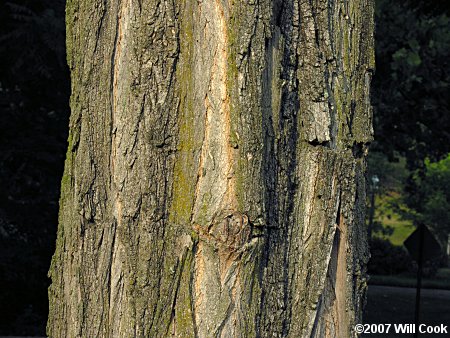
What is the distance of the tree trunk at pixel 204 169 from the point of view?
3.10m

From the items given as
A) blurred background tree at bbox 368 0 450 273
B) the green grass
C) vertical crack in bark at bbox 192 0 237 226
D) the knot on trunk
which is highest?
blurred background tree at bbox 368 0 450 273

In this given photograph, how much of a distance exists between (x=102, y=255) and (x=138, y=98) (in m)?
0.63

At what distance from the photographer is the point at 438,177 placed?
33125 millimetres

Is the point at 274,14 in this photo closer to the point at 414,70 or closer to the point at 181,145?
the point at 181,145

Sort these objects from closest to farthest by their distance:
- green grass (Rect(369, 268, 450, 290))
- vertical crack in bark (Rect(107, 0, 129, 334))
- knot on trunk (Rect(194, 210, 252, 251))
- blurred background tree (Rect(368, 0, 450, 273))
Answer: knot on trunk (Rect(194, 210, 252, 251)) → vertical crack in bark (Rect(107, 0, 129, 334)) → blurred background tree (Rect(368, 0, 450, 273)) → green grass (Rect(369, 268, 450, 290))

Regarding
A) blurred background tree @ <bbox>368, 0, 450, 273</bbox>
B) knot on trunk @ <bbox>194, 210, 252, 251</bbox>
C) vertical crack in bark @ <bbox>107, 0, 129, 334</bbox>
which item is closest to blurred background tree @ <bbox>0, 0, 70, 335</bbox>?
blurred background tree @ <bbox>368, 0, 450, 273</bbox>

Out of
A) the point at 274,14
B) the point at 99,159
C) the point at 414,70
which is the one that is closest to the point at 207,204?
the point at 99,159

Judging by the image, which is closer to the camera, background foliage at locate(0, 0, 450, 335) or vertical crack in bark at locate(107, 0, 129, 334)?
vertical crack in bark at locate(107, 0, 129, 334)

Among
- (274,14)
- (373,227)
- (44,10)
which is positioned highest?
(44,10)

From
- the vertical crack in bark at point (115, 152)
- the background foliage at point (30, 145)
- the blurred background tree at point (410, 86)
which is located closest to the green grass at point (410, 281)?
the blurred background tree at point (410, 86)

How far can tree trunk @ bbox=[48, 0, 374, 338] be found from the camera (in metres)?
3.10

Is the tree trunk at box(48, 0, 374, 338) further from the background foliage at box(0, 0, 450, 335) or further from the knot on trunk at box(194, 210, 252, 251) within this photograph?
the background foliage at box(0, 0, 450, 335)

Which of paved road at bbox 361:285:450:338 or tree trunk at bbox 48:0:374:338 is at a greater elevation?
A: tree trunk at bbox 48:0:374:338

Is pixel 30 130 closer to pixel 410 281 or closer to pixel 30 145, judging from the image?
pixel 30 145
